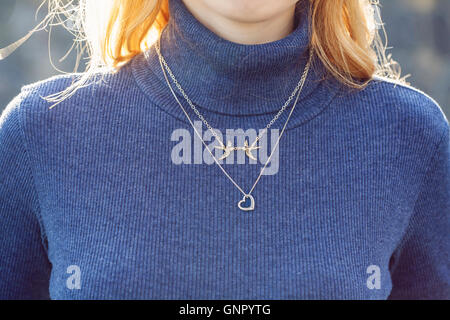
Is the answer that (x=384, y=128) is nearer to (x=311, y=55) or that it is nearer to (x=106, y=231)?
(x=311, y=55)

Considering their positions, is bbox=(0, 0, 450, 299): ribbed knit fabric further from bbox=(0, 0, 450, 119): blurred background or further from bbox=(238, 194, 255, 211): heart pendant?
bbox=(0, 0, 450, 119): blurred background

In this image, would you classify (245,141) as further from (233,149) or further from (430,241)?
(430,241)

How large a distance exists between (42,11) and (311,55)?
352 centimetres

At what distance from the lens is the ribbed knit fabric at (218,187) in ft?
3.45

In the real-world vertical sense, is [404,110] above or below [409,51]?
below

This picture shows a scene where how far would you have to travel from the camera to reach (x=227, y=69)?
114cm

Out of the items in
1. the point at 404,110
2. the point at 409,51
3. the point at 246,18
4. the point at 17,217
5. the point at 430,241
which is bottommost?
the point at 430,241

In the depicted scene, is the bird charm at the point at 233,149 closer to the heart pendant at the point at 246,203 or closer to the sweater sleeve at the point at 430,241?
the heart pendant at the point at 246,203

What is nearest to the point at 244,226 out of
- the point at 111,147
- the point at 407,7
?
the point at 111,147

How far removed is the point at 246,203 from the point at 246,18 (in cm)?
31

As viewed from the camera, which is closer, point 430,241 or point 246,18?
point 246,18

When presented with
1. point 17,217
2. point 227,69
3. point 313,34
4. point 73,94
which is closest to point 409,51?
point 313,34

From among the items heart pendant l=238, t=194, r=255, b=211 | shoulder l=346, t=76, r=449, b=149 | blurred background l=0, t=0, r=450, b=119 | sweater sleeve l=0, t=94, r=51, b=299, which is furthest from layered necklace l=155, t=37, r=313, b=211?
blurred background l=0, t=0, r=450, b=119

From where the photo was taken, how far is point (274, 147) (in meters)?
1.14
